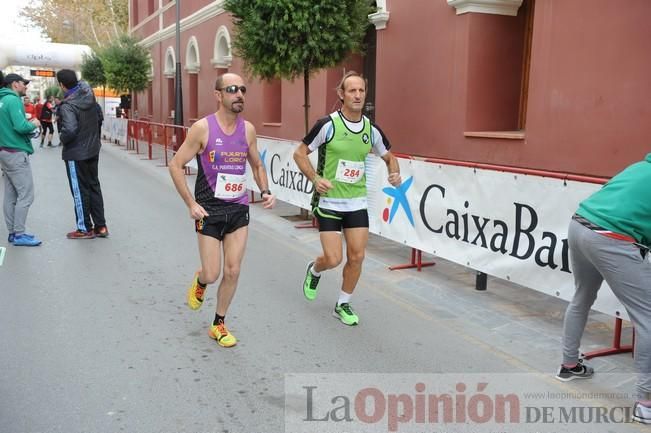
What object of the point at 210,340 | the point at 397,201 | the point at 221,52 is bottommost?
the point at 210,340

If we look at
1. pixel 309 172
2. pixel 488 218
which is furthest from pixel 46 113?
pixel 488 218

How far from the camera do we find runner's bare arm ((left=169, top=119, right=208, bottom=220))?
4.29 metres

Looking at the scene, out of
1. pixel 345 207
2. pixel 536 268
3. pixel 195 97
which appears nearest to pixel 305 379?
pixel 345 207

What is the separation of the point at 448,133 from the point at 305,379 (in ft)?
24.4

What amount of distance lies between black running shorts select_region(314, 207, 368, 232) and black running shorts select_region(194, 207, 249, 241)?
0.74m

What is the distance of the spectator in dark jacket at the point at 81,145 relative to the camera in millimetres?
7848

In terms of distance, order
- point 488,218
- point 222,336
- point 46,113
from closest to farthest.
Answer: point 222,336 → point 488,218 → point 46,113

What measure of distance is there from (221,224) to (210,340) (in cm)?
91

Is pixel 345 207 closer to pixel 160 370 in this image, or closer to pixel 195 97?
pixel 160 370

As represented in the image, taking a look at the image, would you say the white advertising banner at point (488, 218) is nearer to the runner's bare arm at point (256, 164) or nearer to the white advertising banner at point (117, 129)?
the runner's bare arm at point (256, 164)

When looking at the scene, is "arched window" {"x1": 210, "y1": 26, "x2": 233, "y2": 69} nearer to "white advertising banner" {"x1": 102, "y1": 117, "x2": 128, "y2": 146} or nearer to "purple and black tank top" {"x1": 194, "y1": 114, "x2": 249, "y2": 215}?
"white advertising banner" {"x1": 102, "y1": 117, "x2": 128, "y2": 146}

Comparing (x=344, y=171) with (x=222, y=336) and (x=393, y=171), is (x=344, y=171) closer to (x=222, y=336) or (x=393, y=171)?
(x=393, y=171)

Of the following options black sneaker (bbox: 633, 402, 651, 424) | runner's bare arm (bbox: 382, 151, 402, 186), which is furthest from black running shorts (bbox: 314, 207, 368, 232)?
black sneaker (bbox: 633, 402, 651, 424)

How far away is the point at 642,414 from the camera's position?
3.58 metres
